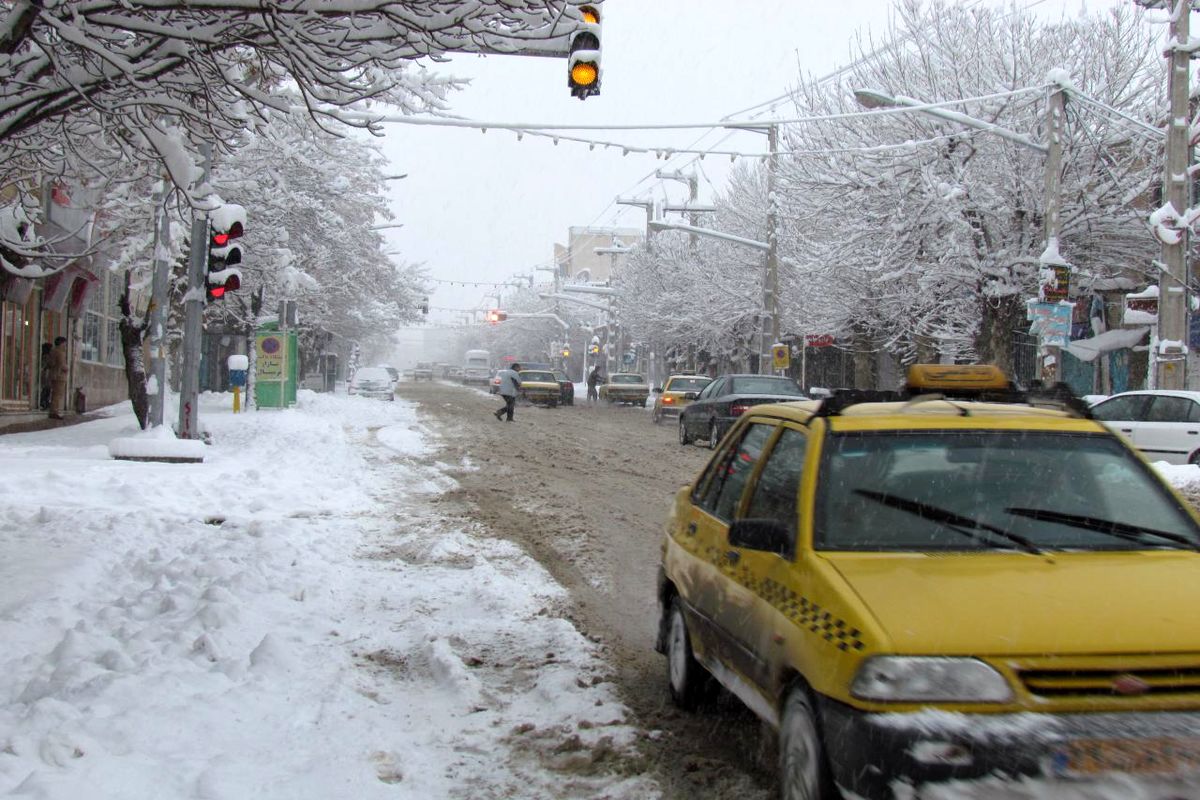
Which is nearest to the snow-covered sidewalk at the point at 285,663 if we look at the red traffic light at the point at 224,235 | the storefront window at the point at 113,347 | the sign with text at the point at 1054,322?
the red traffic light at the point at 224,235

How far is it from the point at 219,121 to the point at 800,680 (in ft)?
25.7

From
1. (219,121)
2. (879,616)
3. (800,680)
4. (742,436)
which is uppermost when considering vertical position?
(219,121)

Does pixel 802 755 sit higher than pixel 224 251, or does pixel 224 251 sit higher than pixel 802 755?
pixel 224 251

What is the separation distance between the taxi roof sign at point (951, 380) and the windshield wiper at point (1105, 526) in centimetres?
95

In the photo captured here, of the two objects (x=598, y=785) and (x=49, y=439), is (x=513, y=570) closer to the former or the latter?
(x=598, y=785)

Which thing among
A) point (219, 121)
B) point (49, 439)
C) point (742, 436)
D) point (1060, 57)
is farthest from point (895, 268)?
point (742, 436)

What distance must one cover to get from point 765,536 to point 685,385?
3047 centimetres

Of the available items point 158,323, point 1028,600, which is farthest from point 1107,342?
point 1028,600

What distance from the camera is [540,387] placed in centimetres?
4459

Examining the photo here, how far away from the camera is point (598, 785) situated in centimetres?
450

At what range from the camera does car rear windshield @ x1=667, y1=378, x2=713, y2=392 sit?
112 ft

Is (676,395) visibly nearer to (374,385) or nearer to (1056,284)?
(1056,284)

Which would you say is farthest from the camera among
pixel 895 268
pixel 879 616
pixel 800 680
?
pixel 895 268

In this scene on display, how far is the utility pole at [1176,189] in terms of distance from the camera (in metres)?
16.7
